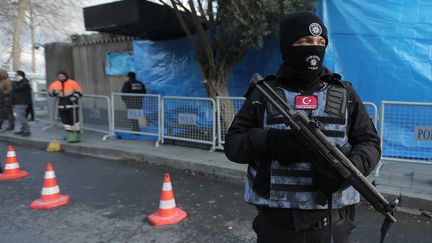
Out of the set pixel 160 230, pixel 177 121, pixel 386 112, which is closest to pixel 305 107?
pixel 160 230

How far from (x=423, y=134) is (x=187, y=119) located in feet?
14.1

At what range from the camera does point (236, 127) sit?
1802 millimetres

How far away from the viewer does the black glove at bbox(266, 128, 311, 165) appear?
1.55m

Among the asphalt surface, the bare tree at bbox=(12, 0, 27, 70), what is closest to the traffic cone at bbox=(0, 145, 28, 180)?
the asphalt surface

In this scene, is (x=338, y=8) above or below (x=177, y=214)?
above

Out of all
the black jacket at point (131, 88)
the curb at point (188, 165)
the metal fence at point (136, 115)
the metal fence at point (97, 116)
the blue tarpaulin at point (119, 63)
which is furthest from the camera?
the blue tarpaulin at point (119, 63)

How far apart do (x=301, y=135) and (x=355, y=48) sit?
544 cm

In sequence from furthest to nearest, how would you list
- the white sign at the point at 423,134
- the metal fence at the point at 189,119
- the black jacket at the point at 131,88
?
the black jacket at the point at 131,88 → the metal fence at the point at 189,119 → the white sign at the point at 423,134

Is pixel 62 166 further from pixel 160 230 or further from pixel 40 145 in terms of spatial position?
pixel 160 230

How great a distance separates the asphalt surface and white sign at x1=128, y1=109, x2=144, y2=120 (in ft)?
7.07

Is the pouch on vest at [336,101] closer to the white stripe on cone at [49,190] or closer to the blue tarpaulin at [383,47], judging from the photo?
the white stripe on cone at [49,190]

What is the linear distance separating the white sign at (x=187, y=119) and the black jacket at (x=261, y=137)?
5588 millimetres

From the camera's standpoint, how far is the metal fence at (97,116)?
9.39 m

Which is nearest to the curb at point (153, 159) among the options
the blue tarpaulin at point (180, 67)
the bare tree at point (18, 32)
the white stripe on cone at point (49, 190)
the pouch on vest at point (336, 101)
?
the blue tarpaulin at point (180, 67)
